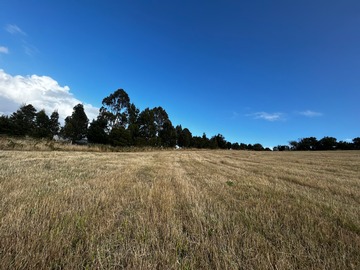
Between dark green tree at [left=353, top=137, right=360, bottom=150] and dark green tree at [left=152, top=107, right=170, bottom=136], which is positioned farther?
dark green tree at [left=353, top=137, right=360, bottom=150]

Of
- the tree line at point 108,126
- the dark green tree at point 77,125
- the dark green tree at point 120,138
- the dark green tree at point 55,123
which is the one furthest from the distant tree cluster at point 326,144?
the dark green tree at point 55,123

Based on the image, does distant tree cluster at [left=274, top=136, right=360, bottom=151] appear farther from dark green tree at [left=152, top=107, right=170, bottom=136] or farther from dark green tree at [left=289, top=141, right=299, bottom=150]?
dark green tree at [left=152, top=107, right=170, bottom=136]

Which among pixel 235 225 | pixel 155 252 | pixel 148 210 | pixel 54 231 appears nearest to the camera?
pixel 155 252

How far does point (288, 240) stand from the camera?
291 cm

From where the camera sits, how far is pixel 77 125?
59.9 metres

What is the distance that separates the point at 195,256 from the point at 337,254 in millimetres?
1999

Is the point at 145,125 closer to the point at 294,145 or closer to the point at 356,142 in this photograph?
the point at 356,142

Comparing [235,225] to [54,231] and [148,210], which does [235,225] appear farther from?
→ [54,231]

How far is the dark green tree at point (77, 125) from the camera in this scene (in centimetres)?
5797

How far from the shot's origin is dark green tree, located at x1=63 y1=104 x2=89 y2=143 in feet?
190

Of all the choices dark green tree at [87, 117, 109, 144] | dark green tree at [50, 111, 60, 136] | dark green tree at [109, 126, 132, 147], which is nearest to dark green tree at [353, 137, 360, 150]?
dark green tree at [109, 126, 132, 147]

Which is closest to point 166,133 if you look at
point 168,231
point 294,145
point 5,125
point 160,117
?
point 160,117

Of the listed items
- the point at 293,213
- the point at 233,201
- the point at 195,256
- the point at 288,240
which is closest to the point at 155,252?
the point at 195,256

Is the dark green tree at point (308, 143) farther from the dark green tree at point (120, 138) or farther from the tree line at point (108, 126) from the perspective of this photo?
the dark green tree at point (120, 138)
